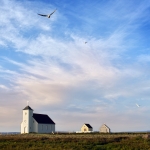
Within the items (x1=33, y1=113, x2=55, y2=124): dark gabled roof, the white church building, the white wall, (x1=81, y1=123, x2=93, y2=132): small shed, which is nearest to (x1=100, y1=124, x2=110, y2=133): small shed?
(x1=81, y1=123, x2=93, y2=132): small shed

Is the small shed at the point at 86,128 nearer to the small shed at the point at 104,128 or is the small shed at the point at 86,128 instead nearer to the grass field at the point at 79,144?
the small shed at the point at 104,128

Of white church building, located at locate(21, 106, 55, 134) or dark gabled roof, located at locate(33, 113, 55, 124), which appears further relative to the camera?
dark gabled roof, located at locate(33, 113, 55, 124)

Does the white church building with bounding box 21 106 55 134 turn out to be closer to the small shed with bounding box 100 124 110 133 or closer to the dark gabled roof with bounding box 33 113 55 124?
the dark gabled roof with bounding box 33 113 55 124

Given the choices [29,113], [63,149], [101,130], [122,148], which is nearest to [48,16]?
[63,149]

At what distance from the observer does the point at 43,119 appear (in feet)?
319

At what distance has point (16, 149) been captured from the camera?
108 feet

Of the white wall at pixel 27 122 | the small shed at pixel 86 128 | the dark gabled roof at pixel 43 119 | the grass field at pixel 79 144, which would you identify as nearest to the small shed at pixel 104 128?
the small shed at pixel 86 128

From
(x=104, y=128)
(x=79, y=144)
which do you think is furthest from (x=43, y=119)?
(x=79, y=144)

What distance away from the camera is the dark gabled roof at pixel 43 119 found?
93500mm

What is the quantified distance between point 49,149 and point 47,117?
231ft

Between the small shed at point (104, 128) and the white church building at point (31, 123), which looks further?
the small shed at point (104, 128)

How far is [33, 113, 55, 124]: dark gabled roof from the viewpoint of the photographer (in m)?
93.5

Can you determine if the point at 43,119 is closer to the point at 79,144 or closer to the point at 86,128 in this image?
the point at 86,128

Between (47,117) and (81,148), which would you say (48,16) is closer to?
(81,148)
